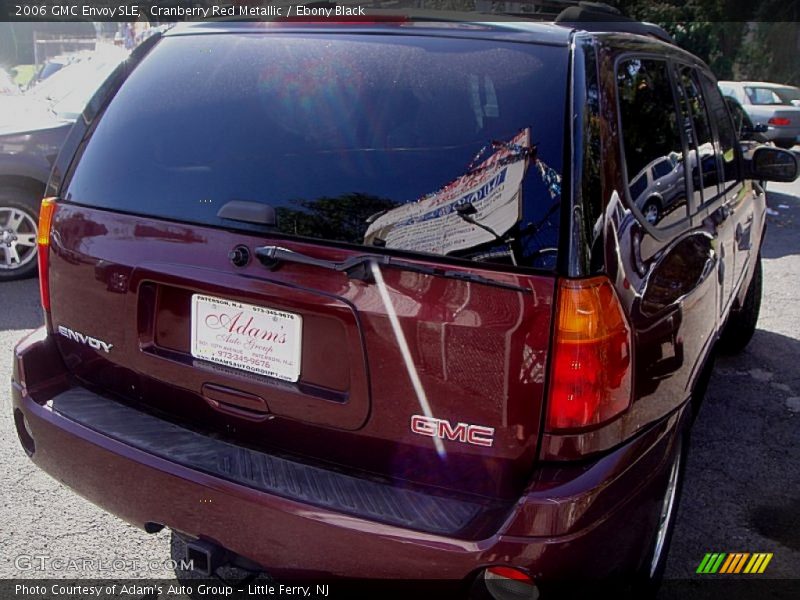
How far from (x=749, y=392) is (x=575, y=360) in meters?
3.18

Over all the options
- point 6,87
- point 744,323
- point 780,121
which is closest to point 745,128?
point 744,323

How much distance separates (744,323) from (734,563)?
7.95ft

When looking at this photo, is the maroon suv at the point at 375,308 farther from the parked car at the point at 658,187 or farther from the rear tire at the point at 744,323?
the rear tire at the point at 744,323

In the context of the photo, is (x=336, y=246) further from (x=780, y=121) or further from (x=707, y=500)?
(x=780, y=121)

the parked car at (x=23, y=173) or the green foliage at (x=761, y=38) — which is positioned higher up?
the green foliage at (x=761, y=38)

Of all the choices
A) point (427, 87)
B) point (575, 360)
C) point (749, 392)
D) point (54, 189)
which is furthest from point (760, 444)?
point (54, 189)

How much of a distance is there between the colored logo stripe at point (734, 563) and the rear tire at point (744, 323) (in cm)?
215

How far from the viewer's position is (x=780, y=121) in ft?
59.5

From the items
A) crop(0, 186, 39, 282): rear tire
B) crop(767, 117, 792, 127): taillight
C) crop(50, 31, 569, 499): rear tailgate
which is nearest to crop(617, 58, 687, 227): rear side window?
crop(50, 31, 569, 499): rear tailgate

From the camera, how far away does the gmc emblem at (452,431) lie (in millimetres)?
1885

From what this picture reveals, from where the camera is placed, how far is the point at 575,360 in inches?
71.6

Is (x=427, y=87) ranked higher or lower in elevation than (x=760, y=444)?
higher

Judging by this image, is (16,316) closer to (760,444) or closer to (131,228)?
Answer: (131,228)

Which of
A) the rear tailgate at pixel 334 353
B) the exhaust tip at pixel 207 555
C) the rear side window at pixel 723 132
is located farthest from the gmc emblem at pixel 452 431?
the rear side window at pixel 723 132
